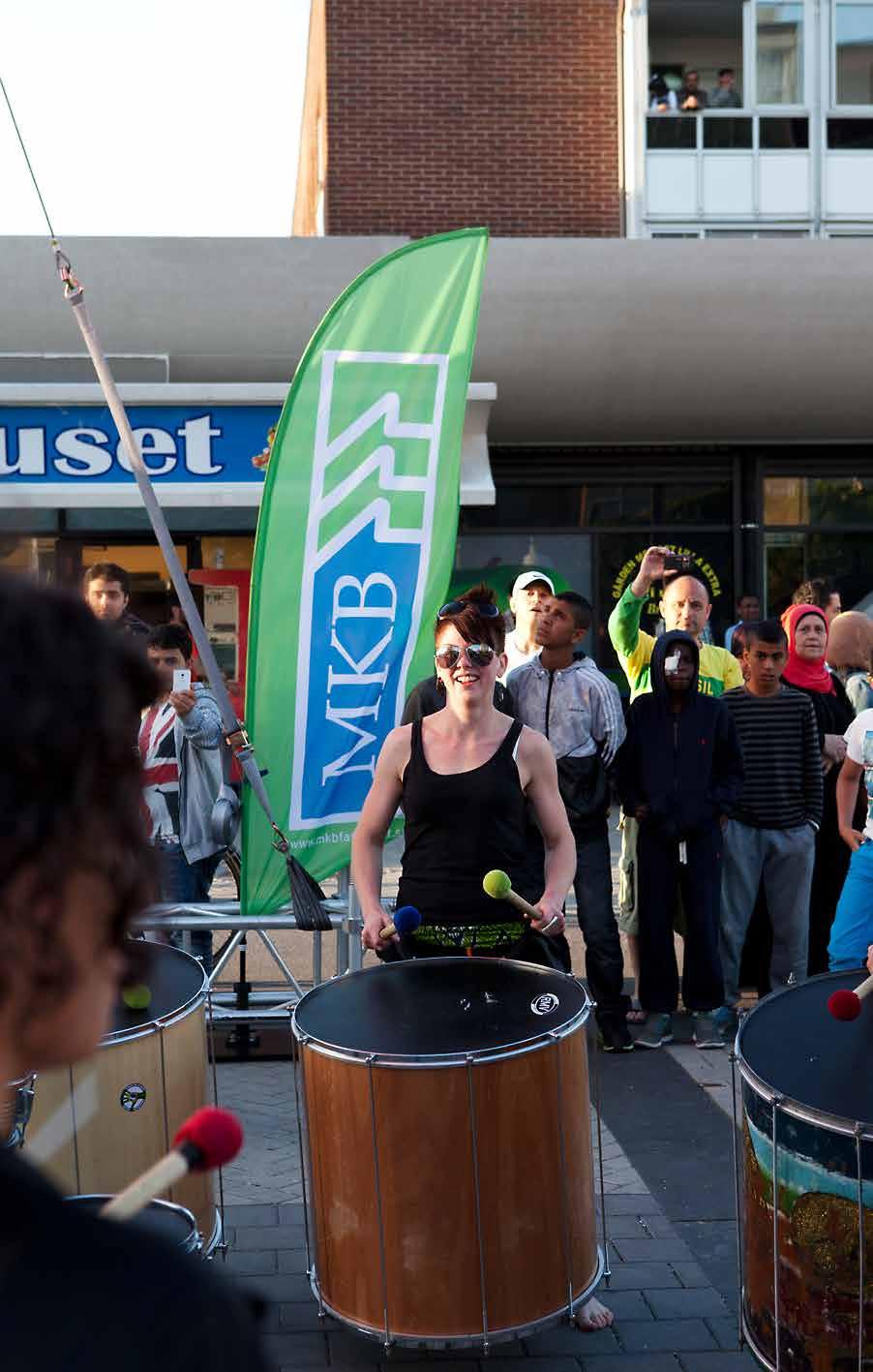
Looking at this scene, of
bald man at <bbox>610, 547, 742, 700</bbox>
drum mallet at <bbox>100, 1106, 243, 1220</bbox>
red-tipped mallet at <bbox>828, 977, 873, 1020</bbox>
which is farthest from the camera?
bald man at <bbox>610, 547, 742, 700</bbox>

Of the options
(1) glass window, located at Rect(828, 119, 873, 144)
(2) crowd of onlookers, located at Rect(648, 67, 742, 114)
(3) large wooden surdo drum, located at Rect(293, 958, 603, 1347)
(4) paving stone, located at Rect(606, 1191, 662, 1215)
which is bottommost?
(4) paving stone, located at Rect(606, 1191, 662, 1215)

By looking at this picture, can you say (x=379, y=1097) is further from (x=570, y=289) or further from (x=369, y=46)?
(x=369, y=46)

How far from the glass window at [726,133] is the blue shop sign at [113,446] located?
715 centimetres

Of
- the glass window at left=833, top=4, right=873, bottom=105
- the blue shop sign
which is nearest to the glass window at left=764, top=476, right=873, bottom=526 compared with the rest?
the glass window at left=833, top=4, right=873, bottom=105

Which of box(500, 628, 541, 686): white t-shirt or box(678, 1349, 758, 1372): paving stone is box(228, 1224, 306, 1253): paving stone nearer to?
box(678, 1349, 758, 1372): paving stone

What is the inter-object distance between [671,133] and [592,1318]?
14.7 meters

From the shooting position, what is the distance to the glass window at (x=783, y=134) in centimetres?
1619

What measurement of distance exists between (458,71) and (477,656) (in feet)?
44.3

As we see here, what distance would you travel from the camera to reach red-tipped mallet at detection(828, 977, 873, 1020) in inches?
Answer: 119

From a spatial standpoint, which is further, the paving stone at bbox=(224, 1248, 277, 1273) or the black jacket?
the black jacket

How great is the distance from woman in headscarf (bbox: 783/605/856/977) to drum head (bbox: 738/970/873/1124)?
4096mm

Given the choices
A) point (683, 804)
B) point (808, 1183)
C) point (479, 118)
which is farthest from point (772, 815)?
point (479, 118)

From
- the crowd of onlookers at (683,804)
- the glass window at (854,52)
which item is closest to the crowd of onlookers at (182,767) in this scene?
the crowd of onlookers at (683,804)

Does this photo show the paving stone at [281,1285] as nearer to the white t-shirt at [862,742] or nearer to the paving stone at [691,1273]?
the paving stone at [691,1273]
